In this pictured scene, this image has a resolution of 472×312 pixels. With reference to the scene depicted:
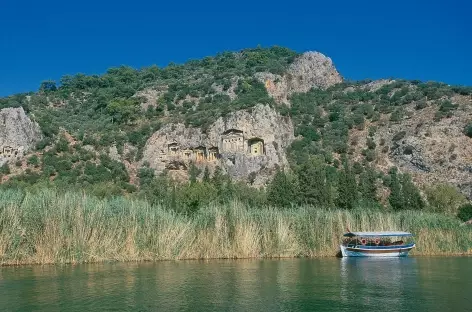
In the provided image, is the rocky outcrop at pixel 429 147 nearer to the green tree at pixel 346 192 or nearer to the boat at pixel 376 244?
the green tree at pixel 346 192

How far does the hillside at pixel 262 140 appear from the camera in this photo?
5238cm

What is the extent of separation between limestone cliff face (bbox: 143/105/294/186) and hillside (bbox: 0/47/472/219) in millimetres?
148

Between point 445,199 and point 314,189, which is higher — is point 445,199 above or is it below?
below

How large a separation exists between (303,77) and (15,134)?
→ 5181 centimetres

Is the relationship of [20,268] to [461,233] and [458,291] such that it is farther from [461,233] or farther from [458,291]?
[461,233]

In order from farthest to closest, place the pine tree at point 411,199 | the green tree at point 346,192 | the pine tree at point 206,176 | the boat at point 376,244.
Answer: the pine tree at point 206,176 < the pine tree at point 411,199 < the green tree at point 346,192 < the boat at point 376,244

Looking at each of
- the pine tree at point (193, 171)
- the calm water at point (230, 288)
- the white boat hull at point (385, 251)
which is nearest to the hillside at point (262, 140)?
the pine tree at point (193, 171)

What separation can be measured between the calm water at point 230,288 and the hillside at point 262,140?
22.1 metres

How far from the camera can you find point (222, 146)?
69000mm

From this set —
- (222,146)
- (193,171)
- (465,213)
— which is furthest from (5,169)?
(465,213)

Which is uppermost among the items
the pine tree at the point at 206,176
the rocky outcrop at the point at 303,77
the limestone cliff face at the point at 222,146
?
the rocky outcrop at the point at 303,77

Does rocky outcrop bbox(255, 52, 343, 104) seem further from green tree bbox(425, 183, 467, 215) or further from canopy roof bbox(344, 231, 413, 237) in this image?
canopy roof bbox(344, 231, 413, 237)

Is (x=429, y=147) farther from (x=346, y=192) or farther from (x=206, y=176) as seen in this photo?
(x=206, y=176)

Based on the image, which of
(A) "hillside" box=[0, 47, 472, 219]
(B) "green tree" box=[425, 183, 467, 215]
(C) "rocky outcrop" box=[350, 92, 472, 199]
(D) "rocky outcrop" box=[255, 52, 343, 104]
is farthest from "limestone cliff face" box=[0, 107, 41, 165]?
(B) "green tree" box=[425, 183, 467, 215]
